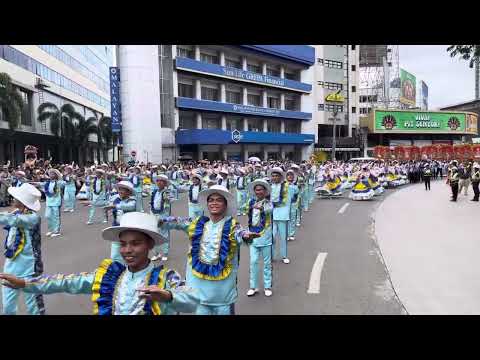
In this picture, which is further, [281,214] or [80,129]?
[80,129]

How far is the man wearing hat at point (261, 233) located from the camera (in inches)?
243

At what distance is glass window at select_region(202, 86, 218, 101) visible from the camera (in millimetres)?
48047

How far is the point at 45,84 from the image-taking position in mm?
34531

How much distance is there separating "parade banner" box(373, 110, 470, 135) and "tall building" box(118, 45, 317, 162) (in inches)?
406

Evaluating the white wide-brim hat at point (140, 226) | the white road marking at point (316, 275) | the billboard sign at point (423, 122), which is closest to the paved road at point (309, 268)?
the white road marking at point (316, 275)

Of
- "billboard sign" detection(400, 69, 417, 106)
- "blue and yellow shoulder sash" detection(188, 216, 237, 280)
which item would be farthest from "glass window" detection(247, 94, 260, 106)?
"blue and yellow shoulder sash" detection(188, 216, 237, 280)

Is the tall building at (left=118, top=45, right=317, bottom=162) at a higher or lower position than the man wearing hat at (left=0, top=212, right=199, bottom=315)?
higher

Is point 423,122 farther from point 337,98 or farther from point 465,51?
point 465,51

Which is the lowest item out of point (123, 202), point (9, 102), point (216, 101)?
point (123, 202)

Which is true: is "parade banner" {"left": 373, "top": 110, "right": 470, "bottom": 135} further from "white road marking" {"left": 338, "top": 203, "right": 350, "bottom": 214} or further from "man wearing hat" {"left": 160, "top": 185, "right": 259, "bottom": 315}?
"man wearing hat" {"left": 160, "top": 185, "right": 259, "bottom": 315}

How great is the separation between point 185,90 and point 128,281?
44.9 metres

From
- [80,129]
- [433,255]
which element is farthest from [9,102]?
[433,255]

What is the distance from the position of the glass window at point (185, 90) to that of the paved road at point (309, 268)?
33.8 meters
